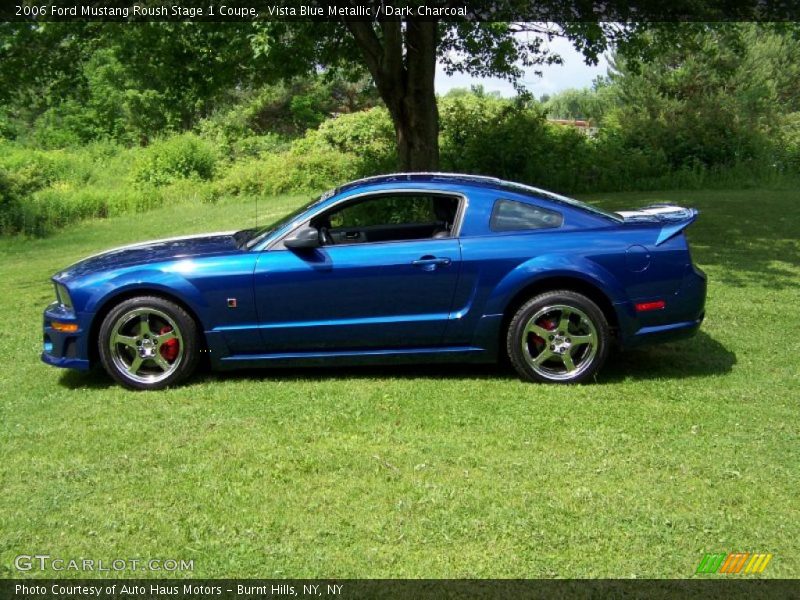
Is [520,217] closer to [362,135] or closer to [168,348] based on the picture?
[168,348]

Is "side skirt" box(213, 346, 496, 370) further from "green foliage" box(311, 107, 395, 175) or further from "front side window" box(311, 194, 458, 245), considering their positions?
"green foliage" box(311, 107, 395, 175)

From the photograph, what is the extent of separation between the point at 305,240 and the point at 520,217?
1567 millimetres

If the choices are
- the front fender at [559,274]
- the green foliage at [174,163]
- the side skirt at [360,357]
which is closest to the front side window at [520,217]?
the front fender at [559,274]

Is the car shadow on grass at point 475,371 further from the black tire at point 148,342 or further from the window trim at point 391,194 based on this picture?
the window trim at point 391,194

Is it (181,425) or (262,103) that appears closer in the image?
(181,425)

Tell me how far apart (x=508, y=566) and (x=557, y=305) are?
8.50ft

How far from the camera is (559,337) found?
18.9 ft

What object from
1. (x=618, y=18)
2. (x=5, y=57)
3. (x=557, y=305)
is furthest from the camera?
(x=618, y=18)

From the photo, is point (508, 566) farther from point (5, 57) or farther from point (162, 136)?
point (162, 136)

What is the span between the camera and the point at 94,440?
4.96 m

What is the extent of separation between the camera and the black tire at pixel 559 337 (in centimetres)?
571

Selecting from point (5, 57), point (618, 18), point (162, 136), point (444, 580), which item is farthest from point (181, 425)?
point (162, 136)

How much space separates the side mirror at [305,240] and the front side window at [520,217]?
1266 millimetres

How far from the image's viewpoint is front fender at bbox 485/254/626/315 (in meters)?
5.72
